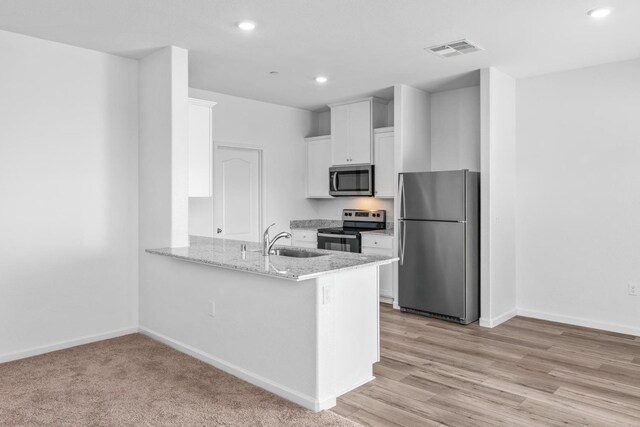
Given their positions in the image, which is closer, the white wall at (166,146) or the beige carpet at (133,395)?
the beige carpet at (133,395)

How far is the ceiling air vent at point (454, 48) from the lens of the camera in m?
3.76

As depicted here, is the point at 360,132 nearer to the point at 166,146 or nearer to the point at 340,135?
the point at 340,135

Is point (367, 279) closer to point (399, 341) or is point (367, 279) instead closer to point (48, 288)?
point (399, 341)

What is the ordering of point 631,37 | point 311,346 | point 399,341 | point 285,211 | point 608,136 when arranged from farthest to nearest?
point 285,211
point 608,136
point 399,341
point 631,37
point 311,346

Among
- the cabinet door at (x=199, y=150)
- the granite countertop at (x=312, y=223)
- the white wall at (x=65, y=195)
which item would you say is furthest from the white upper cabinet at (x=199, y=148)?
the granite countertop at (x=312, y=223)

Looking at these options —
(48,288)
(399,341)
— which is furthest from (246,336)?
(48,288)

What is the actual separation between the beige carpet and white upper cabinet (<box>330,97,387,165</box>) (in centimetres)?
324

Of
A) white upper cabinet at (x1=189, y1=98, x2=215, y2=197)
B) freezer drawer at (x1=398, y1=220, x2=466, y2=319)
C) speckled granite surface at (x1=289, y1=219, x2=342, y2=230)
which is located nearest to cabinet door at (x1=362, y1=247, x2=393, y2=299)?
freezer drawer at (x1=398, y1=220, x2=466, y2=319)

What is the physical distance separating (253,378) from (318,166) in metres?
3.80

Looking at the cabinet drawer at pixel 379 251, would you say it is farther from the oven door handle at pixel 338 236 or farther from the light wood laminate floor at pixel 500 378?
the light wood laminate floor at pixel 500 378

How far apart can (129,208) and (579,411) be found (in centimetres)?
382

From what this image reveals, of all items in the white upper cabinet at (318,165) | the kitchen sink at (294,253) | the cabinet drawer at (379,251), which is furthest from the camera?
the white upper cabinet at (318,165)

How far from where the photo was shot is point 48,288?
3752mm

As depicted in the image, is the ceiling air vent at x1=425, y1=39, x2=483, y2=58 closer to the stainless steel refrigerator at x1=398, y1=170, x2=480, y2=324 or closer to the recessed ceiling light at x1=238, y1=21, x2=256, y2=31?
the stainless steel refrigerator at x1=398, y1=170, x2=480, y2=324
